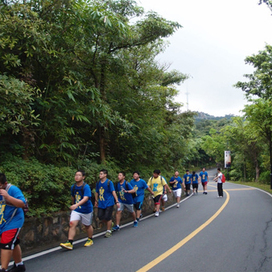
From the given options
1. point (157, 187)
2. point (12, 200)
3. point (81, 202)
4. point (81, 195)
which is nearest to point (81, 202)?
point (81, 202)

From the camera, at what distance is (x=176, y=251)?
5926 millimetres

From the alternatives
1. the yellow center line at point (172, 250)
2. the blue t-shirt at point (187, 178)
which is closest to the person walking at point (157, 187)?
the yellow center line at point (172, 250)

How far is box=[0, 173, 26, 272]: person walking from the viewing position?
14.4ft

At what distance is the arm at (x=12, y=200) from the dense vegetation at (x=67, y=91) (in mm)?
1749

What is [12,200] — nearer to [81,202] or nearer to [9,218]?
[9,218]

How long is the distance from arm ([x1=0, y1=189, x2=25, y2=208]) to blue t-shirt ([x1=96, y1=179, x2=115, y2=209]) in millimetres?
3151

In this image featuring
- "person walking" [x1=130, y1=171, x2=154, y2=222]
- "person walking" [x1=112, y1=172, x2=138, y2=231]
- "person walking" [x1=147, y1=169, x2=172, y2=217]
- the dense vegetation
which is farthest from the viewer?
"person walking" [x1=147, y1=169, x2=172, y2=217]

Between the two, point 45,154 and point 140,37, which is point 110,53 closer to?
point 140,37

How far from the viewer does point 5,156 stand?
7.22 m

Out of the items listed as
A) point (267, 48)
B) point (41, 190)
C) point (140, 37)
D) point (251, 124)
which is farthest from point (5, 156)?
point (267, 48)

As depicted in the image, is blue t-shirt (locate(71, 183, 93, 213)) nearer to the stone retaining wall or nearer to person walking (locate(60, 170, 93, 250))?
person walking (locate(60, 170, 93, 250))

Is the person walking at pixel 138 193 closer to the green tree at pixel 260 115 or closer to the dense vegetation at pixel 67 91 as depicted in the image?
the dense vegetation at pixel 67 91

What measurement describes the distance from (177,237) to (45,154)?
183 inches

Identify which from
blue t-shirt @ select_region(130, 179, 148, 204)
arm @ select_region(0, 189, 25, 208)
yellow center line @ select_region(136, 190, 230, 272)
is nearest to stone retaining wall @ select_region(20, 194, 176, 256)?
arm @ select_region(0, 189, 25, 208)
